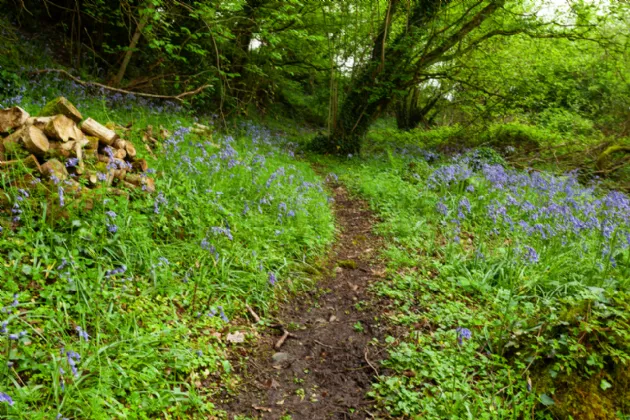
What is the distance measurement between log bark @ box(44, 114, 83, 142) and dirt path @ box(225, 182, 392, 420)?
281 centimetres

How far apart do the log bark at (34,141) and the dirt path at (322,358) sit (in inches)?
109

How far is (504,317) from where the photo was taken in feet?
10.1

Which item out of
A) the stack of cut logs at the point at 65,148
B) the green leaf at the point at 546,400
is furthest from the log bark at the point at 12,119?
the green leaf at the point at 546,400

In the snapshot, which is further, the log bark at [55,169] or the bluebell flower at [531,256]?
the bluebell flower at [531,256]

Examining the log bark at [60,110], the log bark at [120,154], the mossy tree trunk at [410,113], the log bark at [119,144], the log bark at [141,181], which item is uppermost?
the mossy tree trunk at [410,113]

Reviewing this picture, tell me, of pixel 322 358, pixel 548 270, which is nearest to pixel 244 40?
pixel 548 270

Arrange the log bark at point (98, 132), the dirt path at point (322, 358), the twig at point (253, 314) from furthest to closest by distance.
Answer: the log bark at point (98, 132), the twig at point (253, 314), the dirt path at point (322, 358)

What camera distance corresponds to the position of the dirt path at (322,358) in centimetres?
265

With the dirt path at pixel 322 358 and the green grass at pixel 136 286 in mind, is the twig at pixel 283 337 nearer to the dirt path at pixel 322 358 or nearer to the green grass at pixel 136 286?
the dirt path at pixel 322 358

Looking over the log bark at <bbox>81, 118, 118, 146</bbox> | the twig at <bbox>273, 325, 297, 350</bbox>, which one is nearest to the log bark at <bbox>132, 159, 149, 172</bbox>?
the log bark at <bbox>81, 118, 118, 146</bbox>

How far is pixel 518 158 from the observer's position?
39.2 feet

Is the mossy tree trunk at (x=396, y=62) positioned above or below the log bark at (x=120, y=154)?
above

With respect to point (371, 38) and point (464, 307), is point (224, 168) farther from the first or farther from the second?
point (371, 38)

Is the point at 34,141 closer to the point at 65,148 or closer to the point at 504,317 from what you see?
the point at 65,148
